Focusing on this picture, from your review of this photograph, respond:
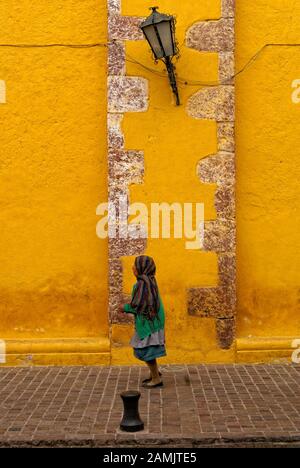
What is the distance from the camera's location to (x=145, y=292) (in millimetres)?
7152

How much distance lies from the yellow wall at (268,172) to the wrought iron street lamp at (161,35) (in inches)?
43.7

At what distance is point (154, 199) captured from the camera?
26.8 ft

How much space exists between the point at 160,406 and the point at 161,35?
384 cm

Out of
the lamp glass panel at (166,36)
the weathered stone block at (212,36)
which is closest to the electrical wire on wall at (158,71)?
the weathered stone block at (212,36)

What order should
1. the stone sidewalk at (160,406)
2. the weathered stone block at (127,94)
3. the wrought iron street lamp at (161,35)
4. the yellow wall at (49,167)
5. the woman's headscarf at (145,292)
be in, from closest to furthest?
the stone sidewalk at (160,406), the woman's headscarf at (145,292), the wrought iron street lamp at (161,35), the weathered stone block at (127,94), the yellow wall at (49,167)

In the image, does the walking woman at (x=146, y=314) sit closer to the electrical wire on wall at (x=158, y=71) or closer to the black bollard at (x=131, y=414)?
the black bollard at (x=131, y=414)

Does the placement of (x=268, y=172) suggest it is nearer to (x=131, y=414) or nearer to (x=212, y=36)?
(x=212, y=36)

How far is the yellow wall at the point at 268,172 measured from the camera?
8359 mm

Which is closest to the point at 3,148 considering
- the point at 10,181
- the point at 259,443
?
the point at 10,181

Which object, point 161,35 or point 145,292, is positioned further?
point 161,35

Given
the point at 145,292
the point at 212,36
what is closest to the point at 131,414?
the point at 145,292

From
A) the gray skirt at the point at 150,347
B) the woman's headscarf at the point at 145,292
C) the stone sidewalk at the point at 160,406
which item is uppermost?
the woman's headscarf at the point at 145,292

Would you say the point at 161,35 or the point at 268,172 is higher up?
the point at 161,35
